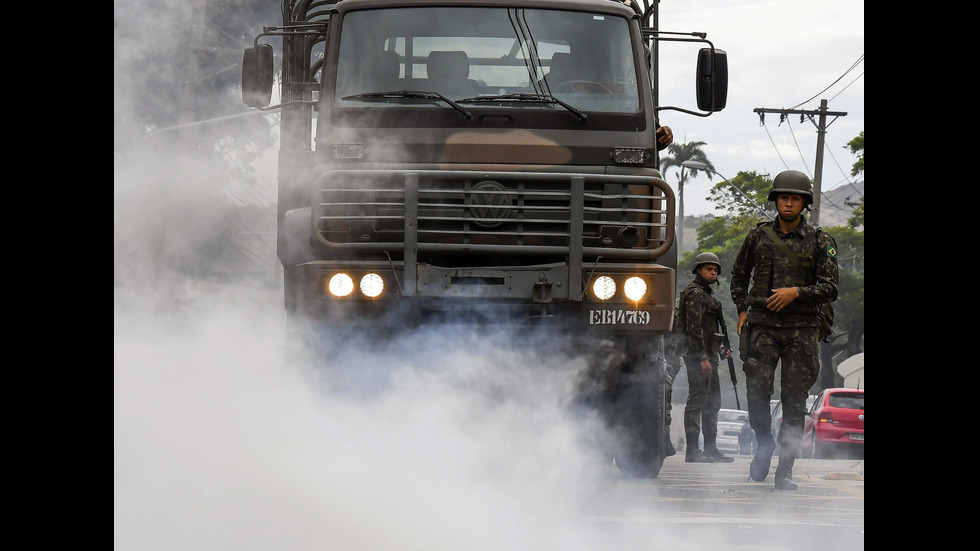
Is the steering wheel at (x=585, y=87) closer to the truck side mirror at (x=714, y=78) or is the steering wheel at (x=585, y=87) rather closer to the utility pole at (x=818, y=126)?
the truck side mirror at (x=714, y=78)

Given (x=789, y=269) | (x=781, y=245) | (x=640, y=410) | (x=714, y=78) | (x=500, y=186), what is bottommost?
(x=640, y=410)

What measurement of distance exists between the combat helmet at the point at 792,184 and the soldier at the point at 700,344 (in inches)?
87.3

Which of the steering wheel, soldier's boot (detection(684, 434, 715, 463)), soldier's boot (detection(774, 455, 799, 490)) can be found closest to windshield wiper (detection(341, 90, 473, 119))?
the steering wheel

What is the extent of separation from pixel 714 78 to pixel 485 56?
58.9 inches

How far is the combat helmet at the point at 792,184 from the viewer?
7.75 meters

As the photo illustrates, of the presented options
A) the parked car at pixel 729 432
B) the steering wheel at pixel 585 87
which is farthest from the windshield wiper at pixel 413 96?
the parked car at pixel 729 432

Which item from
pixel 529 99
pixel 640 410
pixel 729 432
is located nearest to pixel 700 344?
pixel 640 410

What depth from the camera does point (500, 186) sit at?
7.00m

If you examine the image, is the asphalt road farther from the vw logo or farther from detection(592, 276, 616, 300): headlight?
the vw logo

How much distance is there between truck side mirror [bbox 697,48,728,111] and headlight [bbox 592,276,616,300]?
1.63 meters

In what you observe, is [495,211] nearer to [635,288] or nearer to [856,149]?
[635,288]

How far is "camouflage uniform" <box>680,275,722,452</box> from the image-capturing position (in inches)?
396
